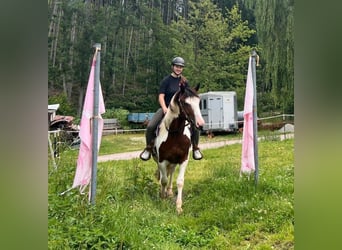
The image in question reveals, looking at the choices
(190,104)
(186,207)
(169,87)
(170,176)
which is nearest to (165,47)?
(169,87)

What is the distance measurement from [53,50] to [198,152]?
89 cm

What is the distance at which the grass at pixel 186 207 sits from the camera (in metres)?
1.84

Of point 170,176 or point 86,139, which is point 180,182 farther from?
point 86,139

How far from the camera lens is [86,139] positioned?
1.92 metres

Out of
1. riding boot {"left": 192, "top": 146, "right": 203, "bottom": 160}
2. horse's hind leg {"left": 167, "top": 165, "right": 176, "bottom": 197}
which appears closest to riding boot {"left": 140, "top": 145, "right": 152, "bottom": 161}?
horse's hind leg {"left": 167, "top": 165, "right": 176, "bottom": 197}

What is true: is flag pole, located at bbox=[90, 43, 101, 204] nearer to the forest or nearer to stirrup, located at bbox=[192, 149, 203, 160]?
the forest

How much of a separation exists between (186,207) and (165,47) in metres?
0.83

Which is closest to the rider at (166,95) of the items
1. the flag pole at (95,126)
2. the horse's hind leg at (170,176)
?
the horse's hind leg at (170,176)

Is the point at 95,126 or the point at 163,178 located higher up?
the point at 95,126

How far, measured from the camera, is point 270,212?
194cm

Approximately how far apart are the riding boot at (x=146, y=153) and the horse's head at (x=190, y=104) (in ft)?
0.85
